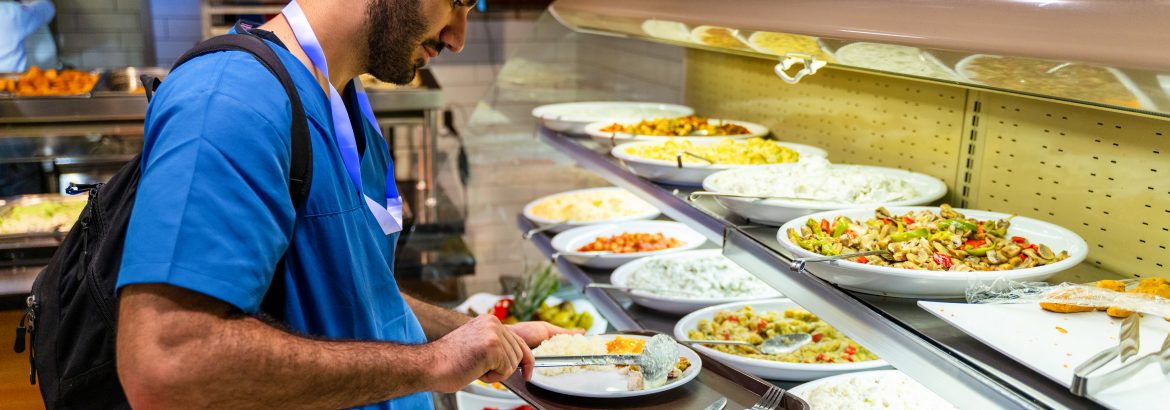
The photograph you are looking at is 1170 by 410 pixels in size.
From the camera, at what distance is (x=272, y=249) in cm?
143

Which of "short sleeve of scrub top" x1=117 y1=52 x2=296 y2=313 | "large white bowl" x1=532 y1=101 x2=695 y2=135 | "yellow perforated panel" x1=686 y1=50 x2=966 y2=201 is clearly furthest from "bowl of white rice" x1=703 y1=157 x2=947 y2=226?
"short sleeve of scrub top" x1=117 y1=52 x2=296 y2=313

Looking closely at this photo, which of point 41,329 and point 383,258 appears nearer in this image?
point 41,329

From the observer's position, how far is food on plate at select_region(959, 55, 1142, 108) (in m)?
1.37

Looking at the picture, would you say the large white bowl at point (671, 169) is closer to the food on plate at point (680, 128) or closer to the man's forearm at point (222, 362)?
the food on plate at point (680, 128)

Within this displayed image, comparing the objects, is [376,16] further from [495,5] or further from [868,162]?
[495,5]

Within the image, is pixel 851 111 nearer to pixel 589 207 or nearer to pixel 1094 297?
pixel 589 207

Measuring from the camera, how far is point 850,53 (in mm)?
1962

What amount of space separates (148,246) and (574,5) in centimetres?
231

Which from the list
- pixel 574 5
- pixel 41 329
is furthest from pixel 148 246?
pixel 574 5

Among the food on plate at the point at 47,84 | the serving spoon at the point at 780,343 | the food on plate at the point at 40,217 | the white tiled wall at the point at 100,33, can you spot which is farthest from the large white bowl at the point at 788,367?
the white tiled wall at the point at 100,33

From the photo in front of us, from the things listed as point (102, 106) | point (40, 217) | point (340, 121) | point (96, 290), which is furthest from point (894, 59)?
point (102, 106)

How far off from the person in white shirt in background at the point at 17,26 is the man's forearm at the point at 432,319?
5248mm

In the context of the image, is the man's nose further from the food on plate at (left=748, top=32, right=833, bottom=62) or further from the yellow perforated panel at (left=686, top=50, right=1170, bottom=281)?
the yellow perforated panel at (left=686, top=50, right=1170, bottom=281)

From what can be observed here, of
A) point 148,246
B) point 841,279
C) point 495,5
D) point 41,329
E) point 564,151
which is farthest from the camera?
point 495,5
